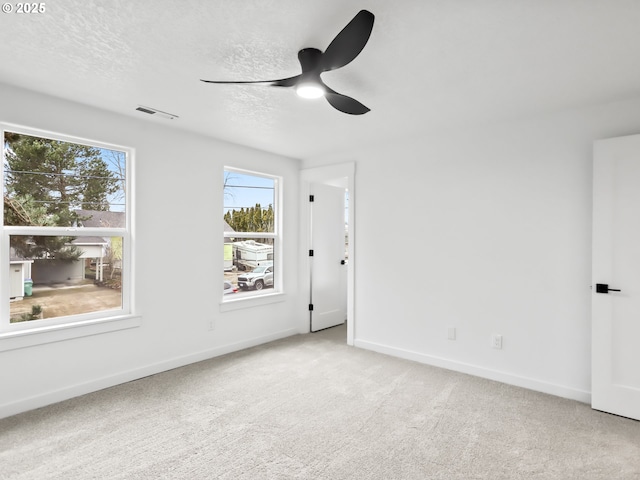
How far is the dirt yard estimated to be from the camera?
2800 millimetres

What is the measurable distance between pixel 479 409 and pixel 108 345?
310cm

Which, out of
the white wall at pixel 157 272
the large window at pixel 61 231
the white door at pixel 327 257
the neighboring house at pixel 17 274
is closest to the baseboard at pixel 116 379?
the white wall at pixel 157 272

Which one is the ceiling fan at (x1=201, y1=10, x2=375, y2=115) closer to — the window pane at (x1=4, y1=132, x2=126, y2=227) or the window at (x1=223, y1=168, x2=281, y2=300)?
the window pane at (x1=4, y1=132, x2=126, y2=227)

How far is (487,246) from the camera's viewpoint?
11.2ft

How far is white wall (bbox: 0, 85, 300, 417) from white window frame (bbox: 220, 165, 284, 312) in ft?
0.31

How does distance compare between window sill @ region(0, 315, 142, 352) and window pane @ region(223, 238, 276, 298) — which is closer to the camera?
window sill @ region(0, 315, 142, 352)

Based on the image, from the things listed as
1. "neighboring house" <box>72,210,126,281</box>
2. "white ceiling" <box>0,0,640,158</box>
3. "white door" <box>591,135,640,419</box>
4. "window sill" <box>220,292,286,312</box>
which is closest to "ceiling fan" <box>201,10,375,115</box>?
"white ceiling" <box>0,0,640,158</box>

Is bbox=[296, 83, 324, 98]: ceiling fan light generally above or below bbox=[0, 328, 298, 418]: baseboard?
above

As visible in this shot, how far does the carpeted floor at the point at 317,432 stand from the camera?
205 cm

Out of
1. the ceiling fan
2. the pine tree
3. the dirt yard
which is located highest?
the ceiling fan

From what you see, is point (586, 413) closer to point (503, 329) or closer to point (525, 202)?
point (503, 329)

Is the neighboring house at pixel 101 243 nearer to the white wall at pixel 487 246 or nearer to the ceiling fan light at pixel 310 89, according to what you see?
the ceiling fan light at pixel 310 89
